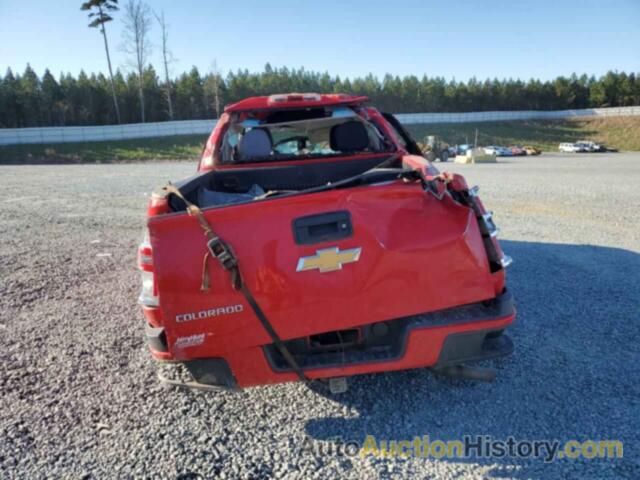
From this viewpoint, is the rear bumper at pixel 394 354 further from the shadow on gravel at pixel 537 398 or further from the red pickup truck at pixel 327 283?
the shadow on gravel at pixel 537 398

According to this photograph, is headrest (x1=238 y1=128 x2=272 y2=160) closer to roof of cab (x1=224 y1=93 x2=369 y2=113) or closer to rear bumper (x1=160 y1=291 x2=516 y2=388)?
roof of cab (x1=224 y1=93 x2=369 y2=113)

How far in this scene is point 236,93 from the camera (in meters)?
65.9

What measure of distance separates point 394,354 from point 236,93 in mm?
68929

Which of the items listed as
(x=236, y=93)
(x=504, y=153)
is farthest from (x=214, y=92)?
(x=504, y=153)

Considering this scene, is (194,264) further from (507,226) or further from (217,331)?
(507,226)

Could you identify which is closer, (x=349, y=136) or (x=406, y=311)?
(x=406, y=311)

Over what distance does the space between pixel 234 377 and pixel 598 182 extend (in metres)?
14.1

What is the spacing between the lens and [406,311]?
2283 mm

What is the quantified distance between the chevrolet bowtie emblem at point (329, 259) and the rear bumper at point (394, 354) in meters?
0.43

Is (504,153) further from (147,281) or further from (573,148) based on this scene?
(147,281)

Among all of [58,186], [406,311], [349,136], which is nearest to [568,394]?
[406,311]

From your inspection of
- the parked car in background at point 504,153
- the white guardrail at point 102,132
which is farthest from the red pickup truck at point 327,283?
the parked car in background at point 504,153
